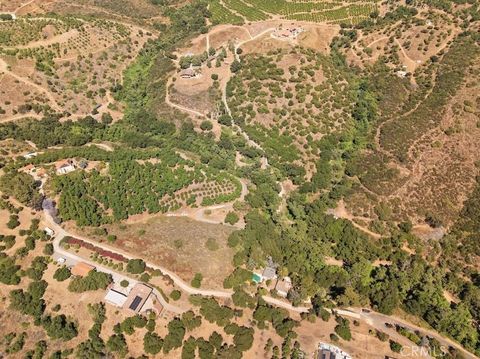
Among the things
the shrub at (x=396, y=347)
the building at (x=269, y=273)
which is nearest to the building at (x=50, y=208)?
the building at (x=269, y=273)

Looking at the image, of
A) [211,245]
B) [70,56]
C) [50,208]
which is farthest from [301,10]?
[50,208]

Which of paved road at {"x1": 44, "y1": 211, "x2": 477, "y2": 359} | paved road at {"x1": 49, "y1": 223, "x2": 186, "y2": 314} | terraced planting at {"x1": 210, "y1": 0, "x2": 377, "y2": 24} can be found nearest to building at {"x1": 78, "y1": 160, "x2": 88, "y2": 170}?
paved road at {"x1": 49, "y1": 223, "x2": 186, "y2": 314}

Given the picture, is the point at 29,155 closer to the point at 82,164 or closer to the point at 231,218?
the point at 82,164

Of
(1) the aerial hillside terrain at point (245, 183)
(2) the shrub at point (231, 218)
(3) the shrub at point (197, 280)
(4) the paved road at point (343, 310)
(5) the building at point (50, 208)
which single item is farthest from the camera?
(2) the shrub at point (231, 218)

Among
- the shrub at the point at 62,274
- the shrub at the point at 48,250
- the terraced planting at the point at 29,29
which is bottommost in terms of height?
the shrub at the point at 62,274

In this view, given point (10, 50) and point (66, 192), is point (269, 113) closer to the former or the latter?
point (66, 192)

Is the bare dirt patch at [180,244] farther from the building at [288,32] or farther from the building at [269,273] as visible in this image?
the building at [288,32]

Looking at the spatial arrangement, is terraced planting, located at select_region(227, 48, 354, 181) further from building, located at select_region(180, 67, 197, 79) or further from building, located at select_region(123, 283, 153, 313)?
building, located at select_region(123, 283, 153, 313)
